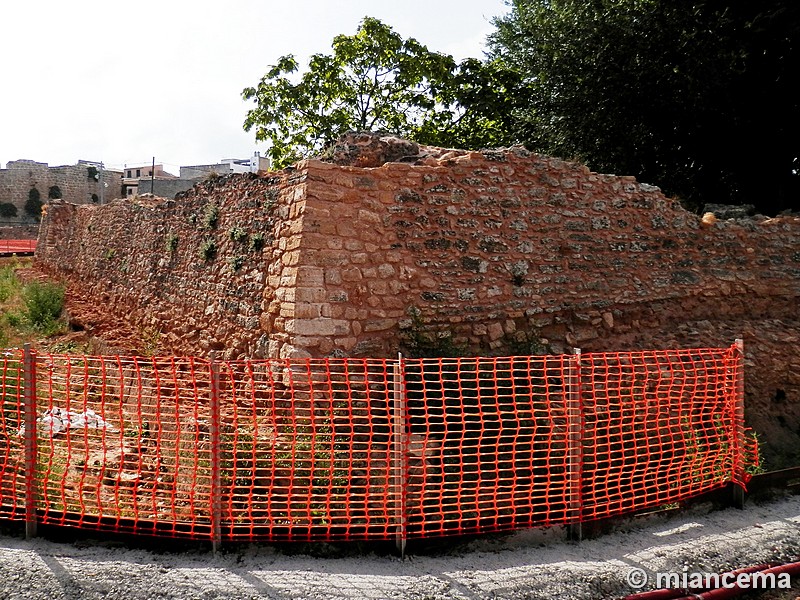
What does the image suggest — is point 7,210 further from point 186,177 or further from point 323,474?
point 323,474

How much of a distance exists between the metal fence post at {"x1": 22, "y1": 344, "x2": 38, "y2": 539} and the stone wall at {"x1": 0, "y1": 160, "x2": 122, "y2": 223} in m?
35.4

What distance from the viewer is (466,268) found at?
274 inches

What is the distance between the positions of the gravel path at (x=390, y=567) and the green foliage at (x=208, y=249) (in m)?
4.15

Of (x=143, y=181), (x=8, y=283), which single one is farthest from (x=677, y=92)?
(x=143, y=181)

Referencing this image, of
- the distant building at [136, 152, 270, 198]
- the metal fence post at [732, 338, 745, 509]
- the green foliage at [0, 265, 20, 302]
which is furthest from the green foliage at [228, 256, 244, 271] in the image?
the distant building at [136, 152, 270, 198]

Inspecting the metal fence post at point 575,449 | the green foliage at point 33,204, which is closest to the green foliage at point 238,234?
the metal fence post at point 575,449

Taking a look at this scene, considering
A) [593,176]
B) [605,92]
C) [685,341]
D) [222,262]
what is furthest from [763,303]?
[222,262]

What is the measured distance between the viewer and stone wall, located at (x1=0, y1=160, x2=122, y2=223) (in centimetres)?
3534

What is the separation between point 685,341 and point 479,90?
36.2ft

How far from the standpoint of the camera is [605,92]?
42.0 ft

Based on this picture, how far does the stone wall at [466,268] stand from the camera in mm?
6391

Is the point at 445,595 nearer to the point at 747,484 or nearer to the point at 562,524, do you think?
the point at 562,524

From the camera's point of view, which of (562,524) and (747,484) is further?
(747,484)

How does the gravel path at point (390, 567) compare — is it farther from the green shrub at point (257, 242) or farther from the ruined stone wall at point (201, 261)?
the green shrub at point (257, 242)
